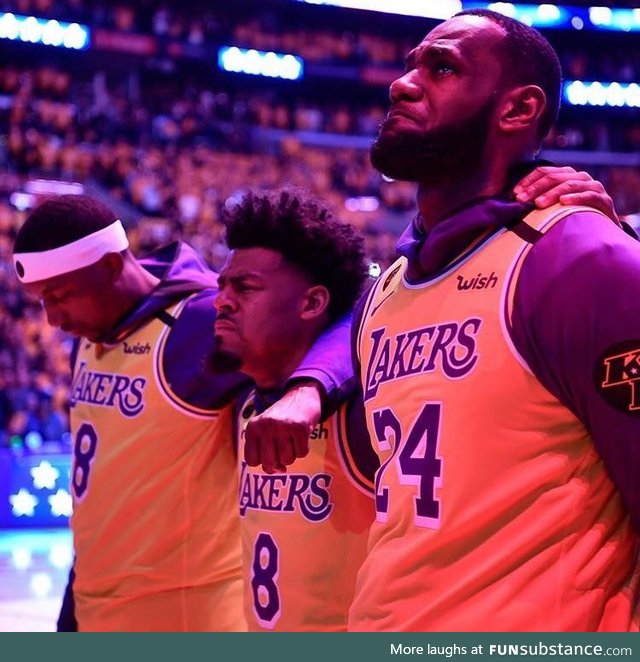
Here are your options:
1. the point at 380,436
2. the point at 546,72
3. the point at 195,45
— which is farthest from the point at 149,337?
the point at 195,45

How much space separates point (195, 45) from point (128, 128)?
474 cm

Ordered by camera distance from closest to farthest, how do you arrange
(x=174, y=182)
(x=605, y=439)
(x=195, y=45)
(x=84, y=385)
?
(x=605, y=439) < (x=84, y=385) < (x=174, y=182) < (x=195, y=45)

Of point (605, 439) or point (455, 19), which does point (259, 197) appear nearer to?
point (455, 19)

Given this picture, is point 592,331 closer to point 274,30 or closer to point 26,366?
point 26,366

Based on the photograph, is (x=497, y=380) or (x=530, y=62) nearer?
(x=497, y=380)

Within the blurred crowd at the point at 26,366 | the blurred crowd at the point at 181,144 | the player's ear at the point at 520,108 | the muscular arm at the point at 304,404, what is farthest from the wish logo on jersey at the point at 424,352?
the blurred crowd at the point at 181,144

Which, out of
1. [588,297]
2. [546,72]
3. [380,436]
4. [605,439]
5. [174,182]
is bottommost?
[174,182]

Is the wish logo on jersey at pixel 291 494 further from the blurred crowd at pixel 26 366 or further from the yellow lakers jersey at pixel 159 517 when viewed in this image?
the blurred crowd at pixel 26 366

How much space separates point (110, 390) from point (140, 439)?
8.8 inches

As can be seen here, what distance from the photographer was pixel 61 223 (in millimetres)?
3289

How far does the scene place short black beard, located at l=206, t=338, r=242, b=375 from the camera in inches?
100

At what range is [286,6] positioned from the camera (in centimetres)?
2478

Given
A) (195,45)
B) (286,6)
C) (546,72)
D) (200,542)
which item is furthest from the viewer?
(286,6)

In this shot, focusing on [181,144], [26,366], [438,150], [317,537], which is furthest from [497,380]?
[181,144]
